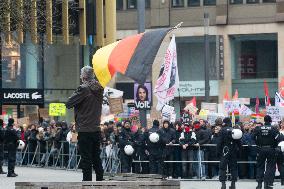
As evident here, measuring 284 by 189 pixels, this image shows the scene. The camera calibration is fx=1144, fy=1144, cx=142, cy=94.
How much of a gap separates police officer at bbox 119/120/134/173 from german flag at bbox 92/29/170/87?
12.6 metres

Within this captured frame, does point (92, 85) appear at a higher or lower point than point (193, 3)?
lower

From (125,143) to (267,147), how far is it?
6.73 meters

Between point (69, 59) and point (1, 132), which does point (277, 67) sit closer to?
point (69, 59)

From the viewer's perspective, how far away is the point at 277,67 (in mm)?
68438

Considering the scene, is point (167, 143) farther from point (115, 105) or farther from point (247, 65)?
point (247, 65)

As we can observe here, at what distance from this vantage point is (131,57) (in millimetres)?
17719

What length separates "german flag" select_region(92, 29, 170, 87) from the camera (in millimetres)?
→ 17375

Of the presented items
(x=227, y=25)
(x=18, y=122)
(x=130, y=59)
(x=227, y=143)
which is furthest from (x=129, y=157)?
(x=227, y=25)

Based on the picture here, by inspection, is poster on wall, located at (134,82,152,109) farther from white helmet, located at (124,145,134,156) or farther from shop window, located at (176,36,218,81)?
shop window, located at (176,36,218,81)

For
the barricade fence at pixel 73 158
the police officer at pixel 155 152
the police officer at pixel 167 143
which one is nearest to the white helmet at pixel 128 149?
the police officer at pixel 155 152

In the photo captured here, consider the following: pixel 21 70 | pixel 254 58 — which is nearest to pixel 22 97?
pixel 21 70

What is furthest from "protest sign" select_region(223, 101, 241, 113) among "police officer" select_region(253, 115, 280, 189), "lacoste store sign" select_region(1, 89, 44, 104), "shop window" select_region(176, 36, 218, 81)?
"shop window" select_region(176, 36, 218, 81)

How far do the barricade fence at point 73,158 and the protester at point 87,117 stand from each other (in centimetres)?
1261

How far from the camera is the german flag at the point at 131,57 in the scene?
57.0 ft
